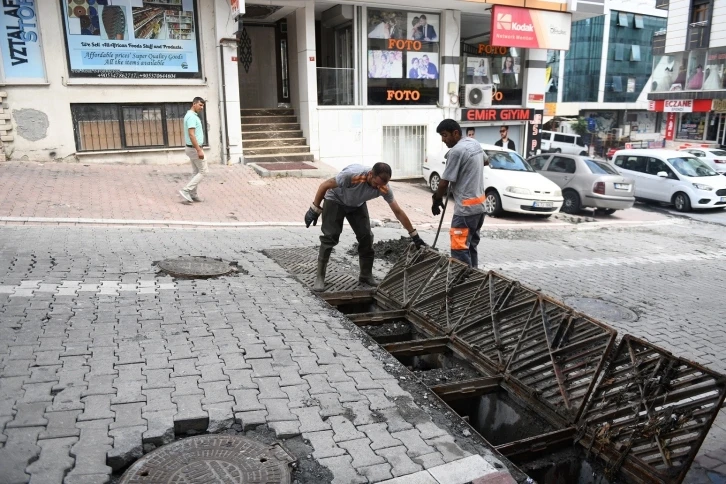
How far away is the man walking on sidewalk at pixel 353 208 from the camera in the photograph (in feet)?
18.9

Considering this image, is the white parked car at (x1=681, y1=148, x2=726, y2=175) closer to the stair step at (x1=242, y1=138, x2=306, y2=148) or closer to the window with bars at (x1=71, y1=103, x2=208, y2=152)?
the stair step at (x1=242, y1=138, x2=306, y2=148)

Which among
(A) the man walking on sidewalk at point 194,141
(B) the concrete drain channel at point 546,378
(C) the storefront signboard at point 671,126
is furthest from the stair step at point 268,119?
(C) the storefront signboard at point 671,126

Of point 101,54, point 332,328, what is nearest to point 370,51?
point 101,54

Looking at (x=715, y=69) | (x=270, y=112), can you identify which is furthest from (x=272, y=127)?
(x=715, y=69)

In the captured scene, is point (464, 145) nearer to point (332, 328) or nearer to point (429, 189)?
point (332, 328)

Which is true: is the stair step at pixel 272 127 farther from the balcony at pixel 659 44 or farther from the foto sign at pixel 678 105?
the balcony at pixel 659 44

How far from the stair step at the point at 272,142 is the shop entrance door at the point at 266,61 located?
6.97ft

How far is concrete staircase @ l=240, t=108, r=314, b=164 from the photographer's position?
1573 cm

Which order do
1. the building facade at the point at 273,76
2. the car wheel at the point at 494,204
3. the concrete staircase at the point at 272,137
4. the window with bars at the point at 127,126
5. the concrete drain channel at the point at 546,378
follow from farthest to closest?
the concrete staircase at the point at 272,137 < the window with bars at the point at 127,126 < the building facade at the point at 273,76 < the car wheel at the point at 494,204 < the concrete drain channel at the point at 546,378

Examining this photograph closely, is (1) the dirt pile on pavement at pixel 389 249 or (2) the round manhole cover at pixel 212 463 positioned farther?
(1) the dirt pile on pavement at pixel 389 249

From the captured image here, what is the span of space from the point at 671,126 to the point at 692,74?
3.97 metres

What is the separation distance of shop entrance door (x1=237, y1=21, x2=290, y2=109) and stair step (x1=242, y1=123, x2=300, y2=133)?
1.36m

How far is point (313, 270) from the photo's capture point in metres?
7.05

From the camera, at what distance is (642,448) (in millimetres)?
3379
